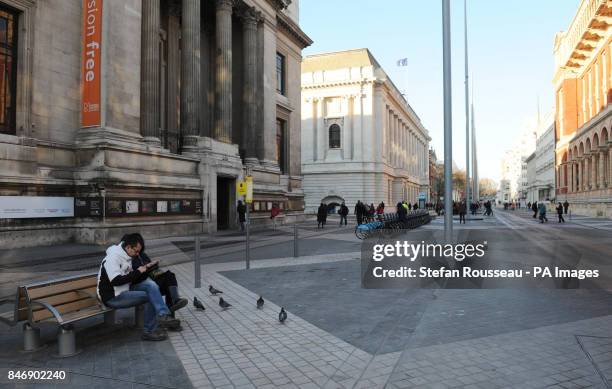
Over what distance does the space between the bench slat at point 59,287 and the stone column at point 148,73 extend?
1581 centimetres

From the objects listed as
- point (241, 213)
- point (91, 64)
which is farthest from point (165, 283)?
point (241, 213)

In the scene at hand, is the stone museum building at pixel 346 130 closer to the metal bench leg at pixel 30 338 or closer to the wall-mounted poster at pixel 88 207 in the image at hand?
the wall-mounted poster at pixel 88 207

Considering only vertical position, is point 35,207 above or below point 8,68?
below

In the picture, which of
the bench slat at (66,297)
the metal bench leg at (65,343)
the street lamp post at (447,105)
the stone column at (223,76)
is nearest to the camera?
the metal bench leg at (65,343)

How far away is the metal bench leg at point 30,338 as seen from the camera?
538cm

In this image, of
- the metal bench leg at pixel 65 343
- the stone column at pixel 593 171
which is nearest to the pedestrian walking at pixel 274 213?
the metal bench leg at pixel 65 343

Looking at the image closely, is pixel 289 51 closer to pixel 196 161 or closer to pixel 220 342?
pixel 196 161

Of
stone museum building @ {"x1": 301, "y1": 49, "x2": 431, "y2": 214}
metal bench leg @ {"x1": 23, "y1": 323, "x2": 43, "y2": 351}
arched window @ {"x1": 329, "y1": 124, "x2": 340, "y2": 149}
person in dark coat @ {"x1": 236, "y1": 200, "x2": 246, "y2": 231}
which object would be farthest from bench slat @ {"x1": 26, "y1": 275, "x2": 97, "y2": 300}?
arched window @ {"x1": 329, "y1": 124, "x2": 340, "y2": 149}

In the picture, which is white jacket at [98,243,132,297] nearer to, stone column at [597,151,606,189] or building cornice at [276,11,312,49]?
building cornice at [276,11,312,49]

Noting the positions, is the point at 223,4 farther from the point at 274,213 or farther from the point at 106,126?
the point at 274,213

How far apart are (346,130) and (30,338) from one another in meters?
63.5

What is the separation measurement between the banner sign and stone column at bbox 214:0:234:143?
1095 cm

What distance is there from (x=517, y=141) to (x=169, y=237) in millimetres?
198869

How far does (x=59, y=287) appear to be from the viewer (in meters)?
5.62
